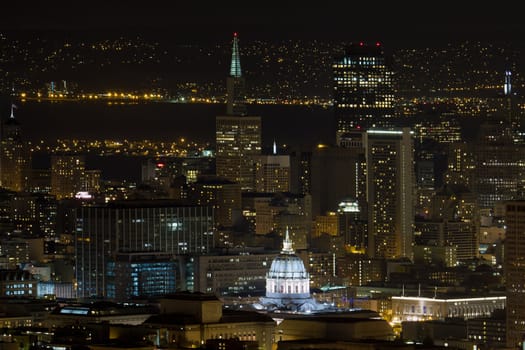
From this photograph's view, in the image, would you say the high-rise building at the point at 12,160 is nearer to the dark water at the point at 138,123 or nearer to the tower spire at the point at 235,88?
the dark water at the point at 138,123

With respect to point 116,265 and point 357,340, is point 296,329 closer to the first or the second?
point 357,340

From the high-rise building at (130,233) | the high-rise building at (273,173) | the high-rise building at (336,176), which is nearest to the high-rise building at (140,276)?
the high-rise building at (130,233)

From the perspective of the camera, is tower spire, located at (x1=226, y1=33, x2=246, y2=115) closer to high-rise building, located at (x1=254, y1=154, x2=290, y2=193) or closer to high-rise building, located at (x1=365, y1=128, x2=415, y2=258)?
high-rise building, located at (x1=254, y1=154, x2=290, y2=193)

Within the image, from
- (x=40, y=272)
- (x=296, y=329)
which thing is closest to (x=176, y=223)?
(x=40, y=272)

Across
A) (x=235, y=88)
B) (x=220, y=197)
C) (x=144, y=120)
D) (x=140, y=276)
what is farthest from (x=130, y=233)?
(x=235, y=88)

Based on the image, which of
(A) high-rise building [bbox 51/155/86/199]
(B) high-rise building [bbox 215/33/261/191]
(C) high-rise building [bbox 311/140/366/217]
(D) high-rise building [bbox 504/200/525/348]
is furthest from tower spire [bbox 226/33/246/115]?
(D) high-rise building [bbox 504/200/525/348]

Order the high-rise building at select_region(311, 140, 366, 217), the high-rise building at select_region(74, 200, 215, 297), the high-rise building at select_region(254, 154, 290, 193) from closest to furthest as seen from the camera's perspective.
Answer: the high-rise building at select_region(74, 200, 215, 297) → the high-rise building at select_region(311, 140, 366, 217) → the high-rise building at select_region(254, 154, 290, 193)

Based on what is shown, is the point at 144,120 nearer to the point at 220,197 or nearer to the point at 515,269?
the point at 220,197
